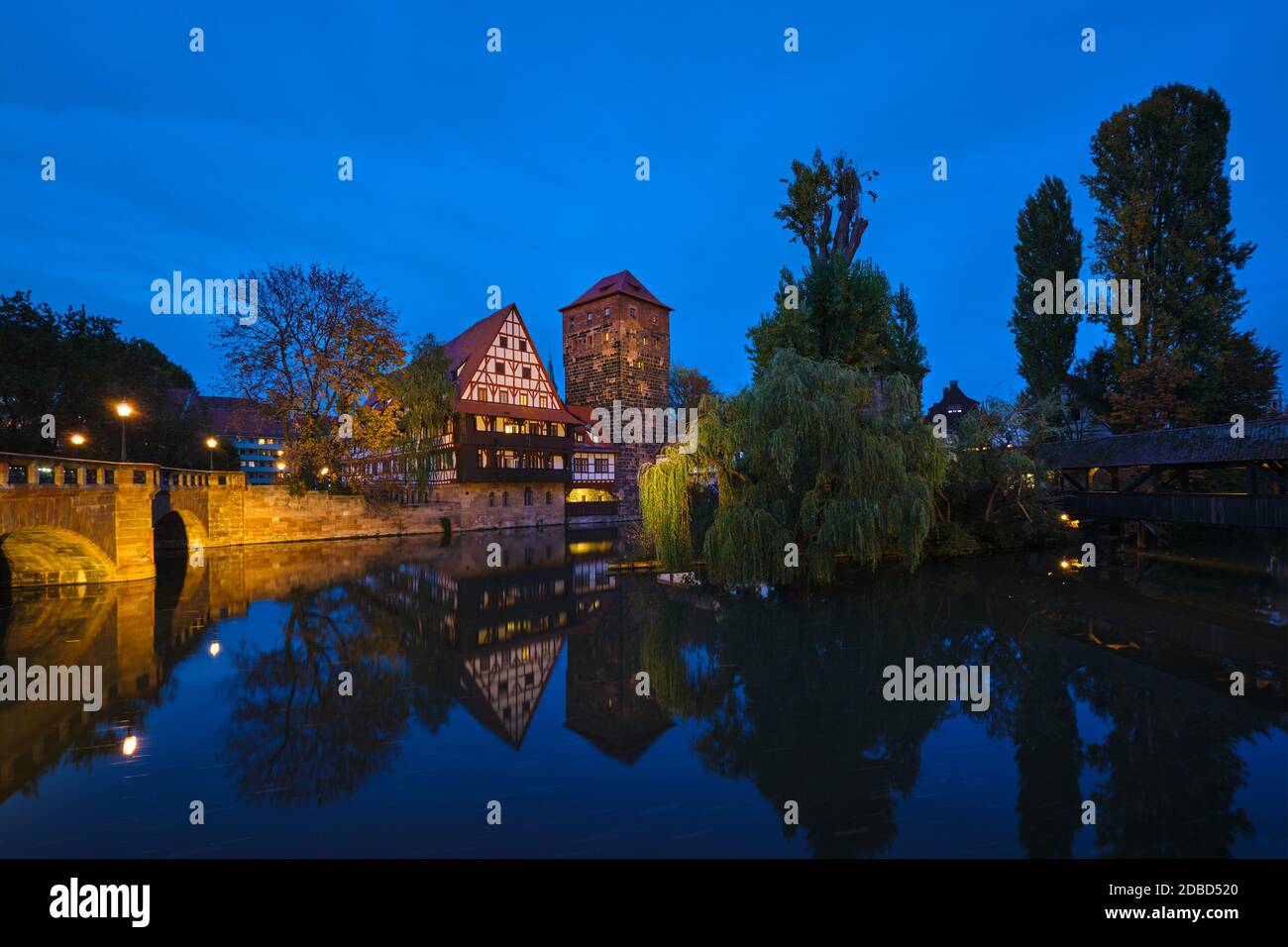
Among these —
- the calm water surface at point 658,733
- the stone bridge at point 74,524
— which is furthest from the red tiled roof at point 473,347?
the calm water surface at point 658,733

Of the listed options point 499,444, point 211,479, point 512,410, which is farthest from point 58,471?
point 512,410

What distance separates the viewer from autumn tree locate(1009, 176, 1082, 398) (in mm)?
33406

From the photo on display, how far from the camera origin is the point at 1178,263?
2581 centimetres

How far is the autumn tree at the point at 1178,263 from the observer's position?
82.7 ft

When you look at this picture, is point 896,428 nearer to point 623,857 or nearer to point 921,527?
point 921,527

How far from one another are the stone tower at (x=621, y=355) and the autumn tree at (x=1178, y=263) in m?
31.2

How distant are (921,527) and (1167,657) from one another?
5900 mm

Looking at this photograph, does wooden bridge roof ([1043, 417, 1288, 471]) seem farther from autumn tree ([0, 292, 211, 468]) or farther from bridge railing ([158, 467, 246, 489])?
autumn tree ([0, 292, 211, 468])

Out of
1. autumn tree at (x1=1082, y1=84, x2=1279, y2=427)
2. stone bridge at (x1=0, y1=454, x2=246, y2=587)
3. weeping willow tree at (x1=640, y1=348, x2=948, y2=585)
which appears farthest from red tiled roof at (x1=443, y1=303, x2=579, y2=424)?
autumn tree at (x1=1082, y1=84, x2=1279, y2=427)

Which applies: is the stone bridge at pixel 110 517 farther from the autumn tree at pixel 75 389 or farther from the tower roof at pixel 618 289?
the tower roof at pixel 618 289

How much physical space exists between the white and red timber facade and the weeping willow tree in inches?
912

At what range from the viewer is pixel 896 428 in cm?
1611
